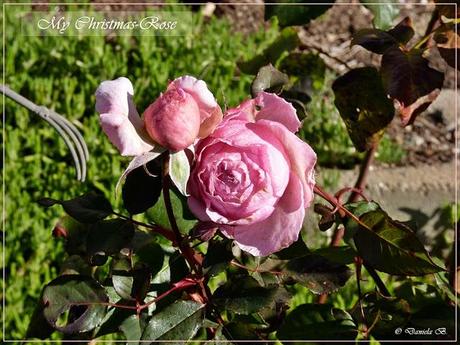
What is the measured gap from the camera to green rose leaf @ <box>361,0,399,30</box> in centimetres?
108

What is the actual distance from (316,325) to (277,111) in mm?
378

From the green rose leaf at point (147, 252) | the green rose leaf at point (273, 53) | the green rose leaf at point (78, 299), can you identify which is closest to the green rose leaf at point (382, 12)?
the green rose leaf at point (273, 53)

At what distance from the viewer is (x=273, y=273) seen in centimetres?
90

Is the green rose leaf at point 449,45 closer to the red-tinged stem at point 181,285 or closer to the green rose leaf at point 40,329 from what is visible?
the red-tinged stem at point 181,285

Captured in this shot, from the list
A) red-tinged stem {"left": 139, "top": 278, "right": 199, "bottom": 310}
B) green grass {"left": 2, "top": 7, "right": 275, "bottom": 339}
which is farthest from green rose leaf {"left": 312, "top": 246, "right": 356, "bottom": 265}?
green grass {"left": 2, "top": 7, "right": 275, "bottom": 339}

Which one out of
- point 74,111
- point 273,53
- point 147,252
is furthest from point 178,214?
point 74,111

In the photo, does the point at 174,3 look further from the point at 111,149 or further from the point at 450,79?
the point at 450,79

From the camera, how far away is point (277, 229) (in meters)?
0.67

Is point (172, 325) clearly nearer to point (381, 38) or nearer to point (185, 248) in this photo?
point (185, 248)

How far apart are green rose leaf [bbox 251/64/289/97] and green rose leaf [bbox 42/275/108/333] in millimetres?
301

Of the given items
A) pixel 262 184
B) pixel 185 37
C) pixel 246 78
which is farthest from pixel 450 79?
pixel 262 184

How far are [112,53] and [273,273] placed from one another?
5.37 feet

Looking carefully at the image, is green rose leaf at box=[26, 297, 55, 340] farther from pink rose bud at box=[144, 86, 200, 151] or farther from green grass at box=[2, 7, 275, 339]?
green grass at box=[2, 7, 275, 339]

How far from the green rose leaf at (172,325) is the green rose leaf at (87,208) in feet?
0.49
